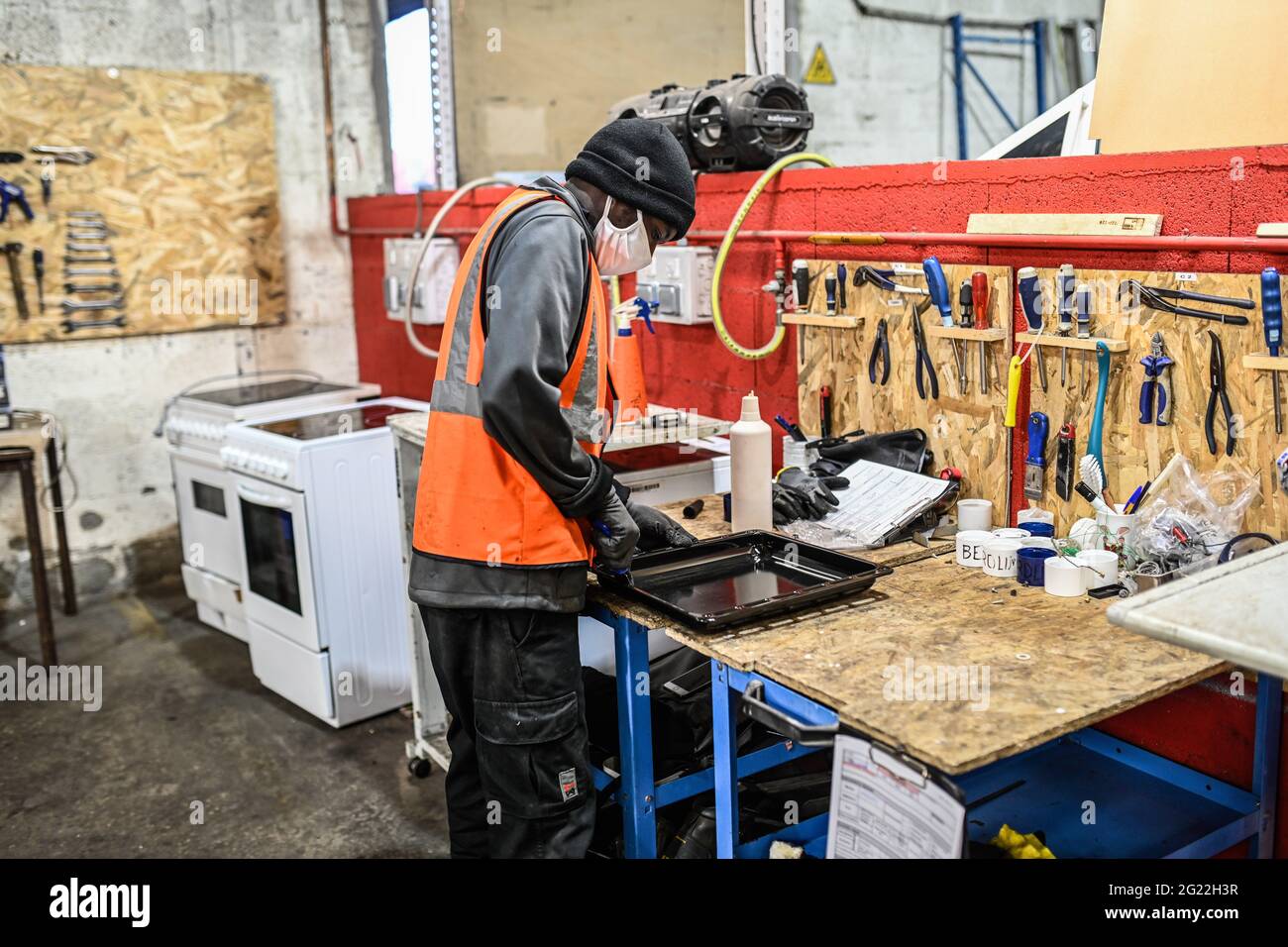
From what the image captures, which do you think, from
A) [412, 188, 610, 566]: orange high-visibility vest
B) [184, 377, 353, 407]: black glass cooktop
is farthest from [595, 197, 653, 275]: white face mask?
[184, 377, 353, 407]: black glass cooktop

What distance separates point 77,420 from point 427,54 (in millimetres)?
2113

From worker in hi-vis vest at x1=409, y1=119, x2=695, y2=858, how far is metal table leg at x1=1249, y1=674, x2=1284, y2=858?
45.1 inches

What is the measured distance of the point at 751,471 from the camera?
2445mm

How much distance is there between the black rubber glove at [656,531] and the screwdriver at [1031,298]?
2.67ft

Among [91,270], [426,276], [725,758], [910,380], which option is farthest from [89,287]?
[725,758]

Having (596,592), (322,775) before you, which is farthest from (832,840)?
(322,775)

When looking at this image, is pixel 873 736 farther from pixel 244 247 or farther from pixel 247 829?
pixel 244 247

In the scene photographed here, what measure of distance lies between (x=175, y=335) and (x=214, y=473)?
1.06 m

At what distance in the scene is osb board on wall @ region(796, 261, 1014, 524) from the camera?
2432mm

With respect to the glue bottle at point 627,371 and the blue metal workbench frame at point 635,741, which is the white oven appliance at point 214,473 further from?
the blue metal workbench frame at point 635,741

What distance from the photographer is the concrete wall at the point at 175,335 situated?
4648mm

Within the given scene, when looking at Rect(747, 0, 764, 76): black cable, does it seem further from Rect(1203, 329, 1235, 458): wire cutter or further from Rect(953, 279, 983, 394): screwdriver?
Rect(1203, 329, 1235, 458): wire cutter

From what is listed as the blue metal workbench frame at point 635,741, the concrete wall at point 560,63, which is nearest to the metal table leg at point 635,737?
the blue metal workbench frame at point 635,741

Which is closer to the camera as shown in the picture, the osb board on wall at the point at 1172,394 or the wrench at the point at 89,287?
the osb board on wall at the point at 1172,394
